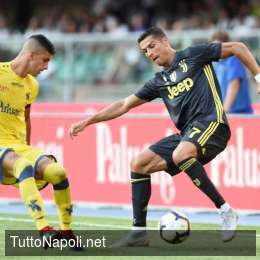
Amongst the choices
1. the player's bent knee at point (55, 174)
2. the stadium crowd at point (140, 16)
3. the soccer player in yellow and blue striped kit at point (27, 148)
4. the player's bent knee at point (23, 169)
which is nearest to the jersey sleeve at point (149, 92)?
the soccer player in yellow and blue striped kit at point (27, 148)

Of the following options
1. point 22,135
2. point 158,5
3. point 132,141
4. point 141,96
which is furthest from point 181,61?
point 158,5

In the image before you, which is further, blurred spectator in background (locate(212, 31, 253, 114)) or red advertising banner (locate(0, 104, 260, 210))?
blurred spectator in background (locate(212, 31, 253, 114))

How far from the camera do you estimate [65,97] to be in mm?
20656

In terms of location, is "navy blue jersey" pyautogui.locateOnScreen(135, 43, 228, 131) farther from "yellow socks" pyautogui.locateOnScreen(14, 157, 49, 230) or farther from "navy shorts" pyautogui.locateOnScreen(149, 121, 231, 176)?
"yellow socks" pyautogui.locateOnScreen(14, 157, 49, 230)

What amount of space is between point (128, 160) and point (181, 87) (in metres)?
4.39

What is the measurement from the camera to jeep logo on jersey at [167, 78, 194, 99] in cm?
1032

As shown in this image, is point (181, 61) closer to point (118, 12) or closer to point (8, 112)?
point (8, 112)

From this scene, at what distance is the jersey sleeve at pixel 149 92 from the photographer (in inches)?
417

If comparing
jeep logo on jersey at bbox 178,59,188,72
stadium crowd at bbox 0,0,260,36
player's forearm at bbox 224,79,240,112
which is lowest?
jeep logo on jersey at bbox 178,59,188,72

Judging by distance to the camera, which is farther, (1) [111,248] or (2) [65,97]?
(2) [65,97]

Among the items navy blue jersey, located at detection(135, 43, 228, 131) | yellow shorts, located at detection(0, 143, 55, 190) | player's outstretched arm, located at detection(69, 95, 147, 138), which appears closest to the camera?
yellow shorts, located at detection(0, 143, 55, 190)

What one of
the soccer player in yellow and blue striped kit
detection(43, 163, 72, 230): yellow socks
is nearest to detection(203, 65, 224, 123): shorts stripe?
the soccer player in yellow and blue striped kit

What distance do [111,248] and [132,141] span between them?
4803 millimetres

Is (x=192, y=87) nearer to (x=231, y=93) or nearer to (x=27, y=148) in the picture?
(x=27, y=148)
